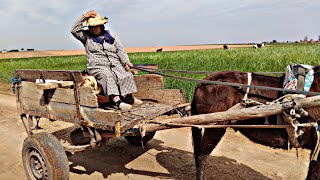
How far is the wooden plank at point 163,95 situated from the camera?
4997mm

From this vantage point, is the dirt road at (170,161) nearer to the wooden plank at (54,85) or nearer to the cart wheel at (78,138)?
the cart wheel at (78,138)

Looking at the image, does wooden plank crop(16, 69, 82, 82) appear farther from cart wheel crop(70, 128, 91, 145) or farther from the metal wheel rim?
the metal wheel rim

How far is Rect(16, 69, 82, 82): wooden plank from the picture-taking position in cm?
404

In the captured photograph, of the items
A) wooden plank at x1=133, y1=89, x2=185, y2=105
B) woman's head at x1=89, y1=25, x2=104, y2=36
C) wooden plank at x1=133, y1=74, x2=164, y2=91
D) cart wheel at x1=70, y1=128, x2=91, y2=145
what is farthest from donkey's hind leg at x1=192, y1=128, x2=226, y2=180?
woman's head at x1=89, y1=25, x2=104, y2=36

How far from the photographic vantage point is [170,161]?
509 centimetres

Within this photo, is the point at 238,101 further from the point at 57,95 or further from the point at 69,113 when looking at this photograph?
the point at 57,95

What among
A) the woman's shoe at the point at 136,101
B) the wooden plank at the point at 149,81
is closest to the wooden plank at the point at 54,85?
the woman's shoe at the point at 136,101

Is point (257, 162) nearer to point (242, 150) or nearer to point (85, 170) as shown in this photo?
point (242, 150)

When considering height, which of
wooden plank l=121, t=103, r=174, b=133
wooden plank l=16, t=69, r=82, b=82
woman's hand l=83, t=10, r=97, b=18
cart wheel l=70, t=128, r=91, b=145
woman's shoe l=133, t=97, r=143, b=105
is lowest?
cart wheel l=70, t=128, r=91, b=145

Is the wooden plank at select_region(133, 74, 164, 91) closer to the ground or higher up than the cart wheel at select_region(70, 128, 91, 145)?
higher up

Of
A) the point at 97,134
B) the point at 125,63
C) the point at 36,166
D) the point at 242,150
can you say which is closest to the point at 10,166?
the point at 36,166

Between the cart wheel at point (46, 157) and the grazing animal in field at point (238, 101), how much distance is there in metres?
1.86

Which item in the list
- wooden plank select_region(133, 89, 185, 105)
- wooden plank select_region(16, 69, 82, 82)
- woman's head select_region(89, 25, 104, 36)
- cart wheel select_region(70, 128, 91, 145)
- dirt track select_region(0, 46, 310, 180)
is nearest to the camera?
wooden plank select_region(16, 69, 82, 82)

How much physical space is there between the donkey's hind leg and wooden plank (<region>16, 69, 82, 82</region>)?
6.17 ft
